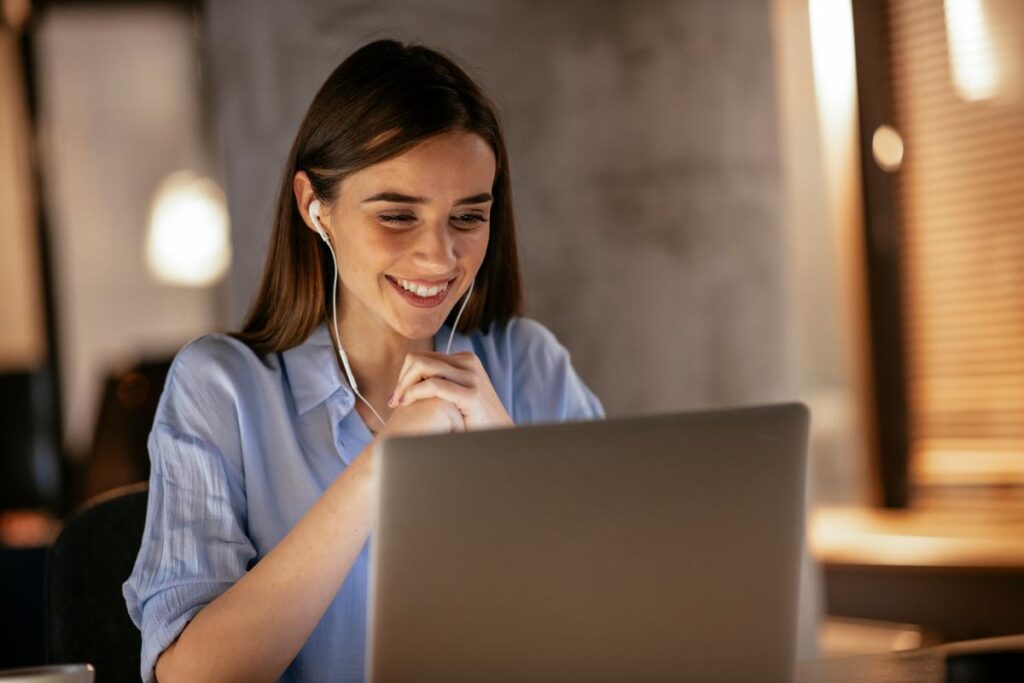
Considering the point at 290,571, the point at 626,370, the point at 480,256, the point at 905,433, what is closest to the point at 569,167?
the point at 626,370

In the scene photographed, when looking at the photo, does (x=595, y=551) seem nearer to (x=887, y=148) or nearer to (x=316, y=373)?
(x=316, y=373)

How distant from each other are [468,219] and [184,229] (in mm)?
3941

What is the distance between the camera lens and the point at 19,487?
5.36 meters

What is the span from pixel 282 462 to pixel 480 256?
1.12 ft

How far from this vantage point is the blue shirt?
1.39 m

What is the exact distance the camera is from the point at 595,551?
0.99 m

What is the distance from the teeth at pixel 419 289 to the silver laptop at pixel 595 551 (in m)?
0.58

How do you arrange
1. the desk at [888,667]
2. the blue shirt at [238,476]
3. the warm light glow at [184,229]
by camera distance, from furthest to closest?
the warm light glow at [184,229] → the blue shirt at [238,476] → the desk at [888,667]

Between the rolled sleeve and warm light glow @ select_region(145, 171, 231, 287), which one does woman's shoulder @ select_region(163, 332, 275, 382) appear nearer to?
the rolled sleeve

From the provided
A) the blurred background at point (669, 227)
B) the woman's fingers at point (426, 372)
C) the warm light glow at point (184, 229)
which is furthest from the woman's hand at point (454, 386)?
the warm light glow at point (184, 229)

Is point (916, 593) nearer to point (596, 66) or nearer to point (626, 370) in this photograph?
point (626, 370)

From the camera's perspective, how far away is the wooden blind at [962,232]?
3.53 meters

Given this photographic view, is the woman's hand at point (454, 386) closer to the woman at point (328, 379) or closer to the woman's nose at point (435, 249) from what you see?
the woman at point (328, 379)

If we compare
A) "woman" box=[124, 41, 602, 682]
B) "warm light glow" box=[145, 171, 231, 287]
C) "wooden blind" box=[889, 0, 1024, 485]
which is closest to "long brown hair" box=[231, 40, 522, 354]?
"woman" box=[124, 41, 602, 682]
